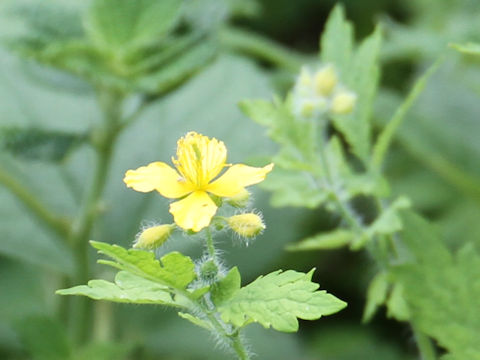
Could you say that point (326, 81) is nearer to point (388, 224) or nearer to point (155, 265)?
point (388, 224)

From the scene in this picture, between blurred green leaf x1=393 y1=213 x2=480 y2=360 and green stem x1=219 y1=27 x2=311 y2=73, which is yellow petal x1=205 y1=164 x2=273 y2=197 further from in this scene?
green stem x1=219 y1=27 x2=311 y2=73

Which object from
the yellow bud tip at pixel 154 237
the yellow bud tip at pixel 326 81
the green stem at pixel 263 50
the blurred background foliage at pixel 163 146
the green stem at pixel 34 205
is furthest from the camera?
the green stem at pixel 263 50

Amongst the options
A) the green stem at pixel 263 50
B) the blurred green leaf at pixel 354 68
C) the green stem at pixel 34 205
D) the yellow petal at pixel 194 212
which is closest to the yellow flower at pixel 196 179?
the yellow petal at pixel 194 212

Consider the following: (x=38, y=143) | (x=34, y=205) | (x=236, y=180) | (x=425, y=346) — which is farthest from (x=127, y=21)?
(x=425, y=346)

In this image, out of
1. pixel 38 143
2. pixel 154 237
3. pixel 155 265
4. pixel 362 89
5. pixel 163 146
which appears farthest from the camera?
pixel 163 146

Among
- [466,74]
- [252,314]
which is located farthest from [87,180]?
[252,314]

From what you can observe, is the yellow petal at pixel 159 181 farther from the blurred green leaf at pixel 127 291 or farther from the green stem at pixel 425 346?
the green stem at pixel 425 346
